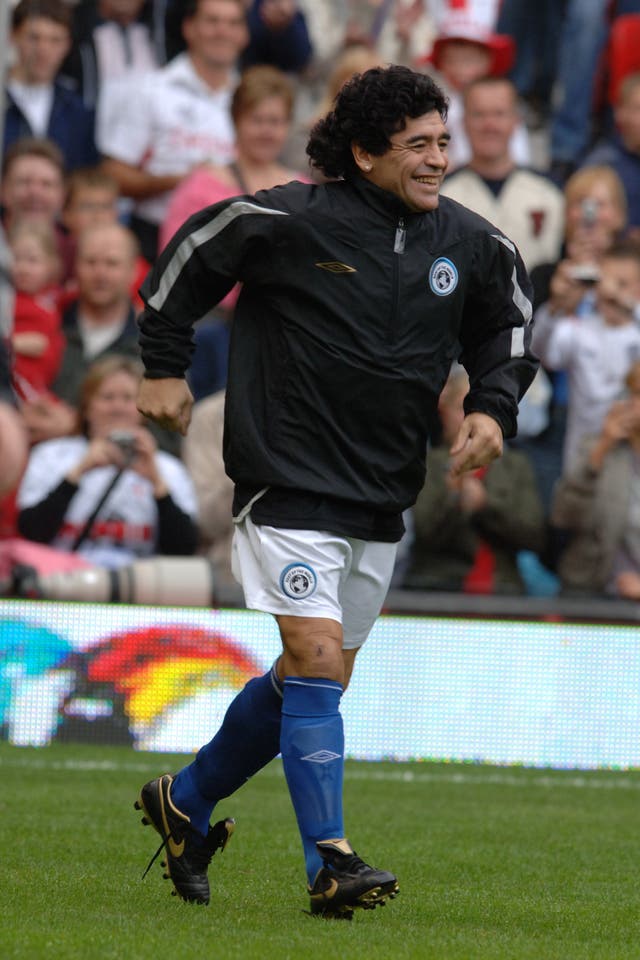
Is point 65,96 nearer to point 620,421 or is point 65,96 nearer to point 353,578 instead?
point 620,421

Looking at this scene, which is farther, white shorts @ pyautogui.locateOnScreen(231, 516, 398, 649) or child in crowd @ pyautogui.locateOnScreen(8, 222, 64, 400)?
child in crowd @ pyautogui.locateOnScreen(8, 222, 64, 400)

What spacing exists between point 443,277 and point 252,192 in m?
7.26

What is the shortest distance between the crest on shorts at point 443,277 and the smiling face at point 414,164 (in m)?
0.15

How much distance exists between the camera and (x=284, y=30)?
13.6 meters

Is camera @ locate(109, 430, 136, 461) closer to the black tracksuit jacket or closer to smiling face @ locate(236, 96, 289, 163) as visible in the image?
smiling face @ locate(236, 96, 289, 163)

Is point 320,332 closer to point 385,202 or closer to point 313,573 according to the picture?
point 385,202

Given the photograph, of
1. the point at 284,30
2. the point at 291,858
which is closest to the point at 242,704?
the point at 291,858

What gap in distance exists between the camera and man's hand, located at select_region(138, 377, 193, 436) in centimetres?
489

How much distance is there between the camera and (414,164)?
4.91 meters

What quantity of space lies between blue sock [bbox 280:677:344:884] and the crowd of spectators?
207 inches

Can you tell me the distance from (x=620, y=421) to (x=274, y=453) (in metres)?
6.50

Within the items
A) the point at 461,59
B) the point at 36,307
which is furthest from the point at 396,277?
the point at 461,59

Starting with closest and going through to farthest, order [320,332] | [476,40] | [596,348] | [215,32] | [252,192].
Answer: [320,332], [596,348], [252,192], [215,32], [476,40]

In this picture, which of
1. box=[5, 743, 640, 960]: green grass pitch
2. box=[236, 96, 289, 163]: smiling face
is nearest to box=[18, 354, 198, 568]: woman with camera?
box=[5, 743, 640, 960]: green grass pitch
